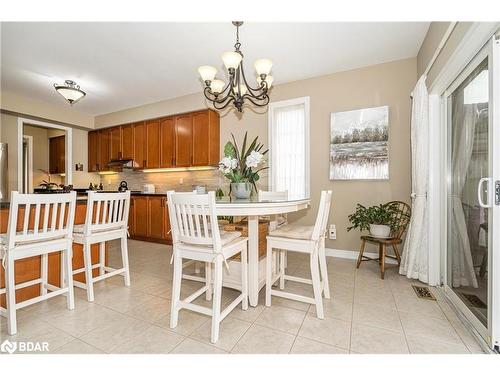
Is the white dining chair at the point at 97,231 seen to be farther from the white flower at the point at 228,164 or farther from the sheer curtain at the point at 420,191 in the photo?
the sheer curtain at the point at 420,191

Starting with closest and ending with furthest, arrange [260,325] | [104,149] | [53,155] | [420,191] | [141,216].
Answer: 1. [260,325]
2. [420,191]
3. [141,216]
4. [104,149]
5. [53,155]

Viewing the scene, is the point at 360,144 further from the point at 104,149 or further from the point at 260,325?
the point at 104,149

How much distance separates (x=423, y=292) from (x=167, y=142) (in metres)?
4.53

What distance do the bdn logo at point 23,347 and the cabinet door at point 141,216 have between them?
2972 millimetres

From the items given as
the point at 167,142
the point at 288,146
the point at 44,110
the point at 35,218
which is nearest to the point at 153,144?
the point at 167,142

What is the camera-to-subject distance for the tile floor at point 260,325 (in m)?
1.44

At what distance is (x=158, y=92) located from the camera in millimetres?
4258

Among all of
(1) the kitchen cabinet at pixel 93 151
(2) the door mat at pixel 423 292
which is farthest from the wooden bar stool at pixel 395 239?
(1) the kitchen cabinet at pixel 93 151

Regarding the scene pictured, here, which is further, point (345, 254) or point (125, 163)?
point (125, 163)

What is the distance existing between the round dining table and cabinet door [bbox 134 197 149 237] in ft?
10.3

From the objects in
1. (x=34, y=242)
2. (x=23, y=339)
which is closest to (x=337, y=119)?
(x=34, y=242)

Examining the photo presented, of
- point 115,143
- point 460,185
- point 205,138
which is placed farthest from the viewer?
point 115,143

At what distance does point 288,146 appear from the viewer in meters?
3.73

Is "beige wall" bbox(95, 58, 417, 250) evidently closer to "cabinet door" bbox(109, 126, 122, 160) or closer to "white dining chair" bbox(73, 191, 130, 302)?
"white dining chair" bbox(73, 191, 130, 302)
